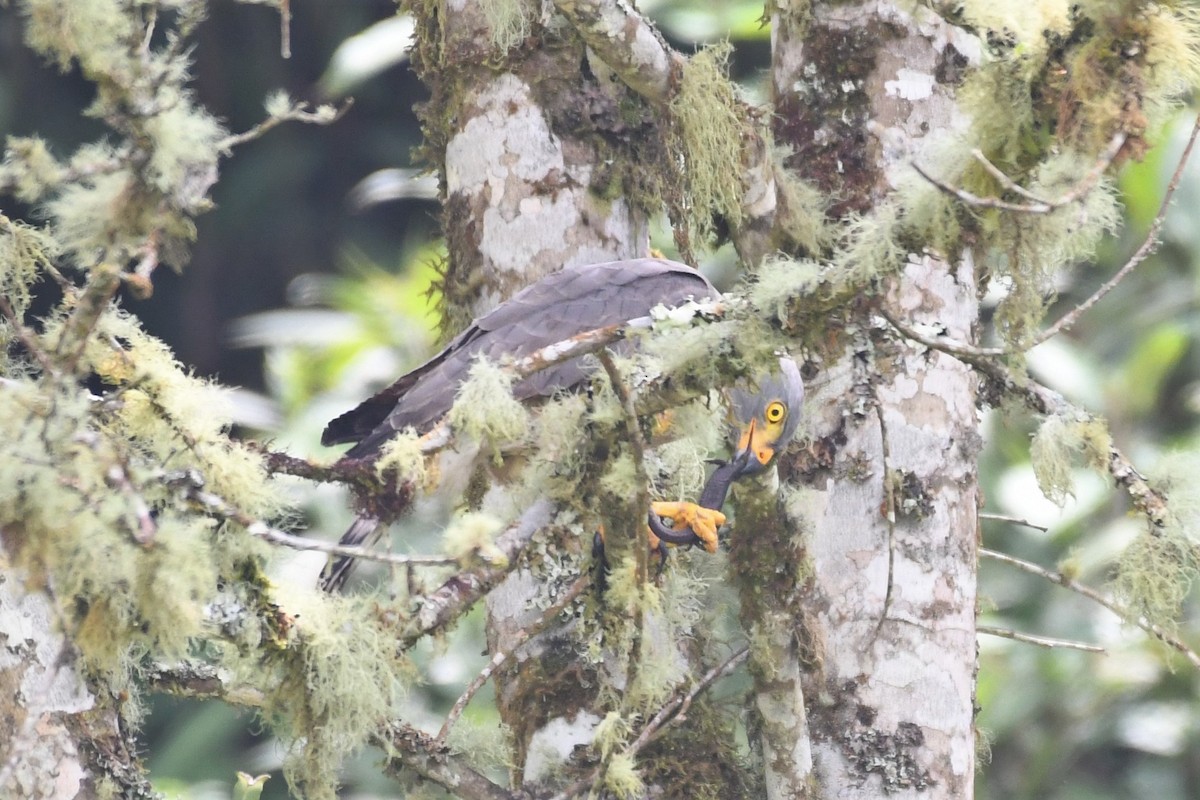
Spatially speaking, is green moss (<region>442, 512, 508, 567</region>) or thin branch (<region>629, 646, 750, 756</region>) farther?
thin branch (<region>629, 646, 750, 756</region>)

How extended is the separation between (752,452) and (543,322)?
842 mm

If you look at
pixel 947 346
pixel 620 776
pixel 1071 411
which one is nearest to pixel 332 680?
pixel 620 776

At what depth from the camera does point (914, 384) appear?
11.1ft

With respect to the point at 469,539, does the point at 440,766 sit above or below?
below

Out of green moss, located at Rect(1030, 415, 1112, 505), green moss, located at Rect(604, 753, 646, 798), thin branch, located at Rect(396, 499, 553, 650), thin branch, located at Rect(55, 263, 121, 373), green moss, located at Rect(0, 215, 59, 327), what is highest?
thin branch, located at Rect(55, 263, 121, 373)

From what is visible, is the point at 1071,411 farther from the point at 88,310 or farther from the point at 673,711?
the point at 88,310

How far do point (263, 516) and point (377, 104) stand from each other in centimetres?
1164

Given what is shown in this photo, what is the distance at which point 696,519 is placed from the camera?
119 inches

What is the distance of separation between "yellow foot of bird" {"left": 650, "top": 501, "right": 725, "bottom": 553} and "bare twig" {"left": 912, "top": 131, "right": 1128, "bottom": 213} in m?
1.02

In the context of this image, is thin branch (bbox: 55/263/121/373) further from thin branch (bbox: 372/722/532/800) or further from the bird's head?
the bird's head

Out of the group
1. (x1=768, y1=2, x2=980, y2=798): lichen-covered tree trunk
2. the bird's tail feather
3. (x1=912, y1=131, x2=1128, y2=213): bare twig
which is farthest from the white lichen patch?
(x1=912, y1=131, x2=1128, y2=213): bare twig

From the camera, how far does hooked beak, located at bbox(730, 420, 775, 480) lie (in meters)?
2.92

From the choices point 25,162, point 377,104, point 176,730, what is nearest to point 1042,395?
point 25,162

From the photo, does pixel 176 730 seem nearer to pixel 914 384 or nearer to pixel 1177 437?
pixel 1177 437
